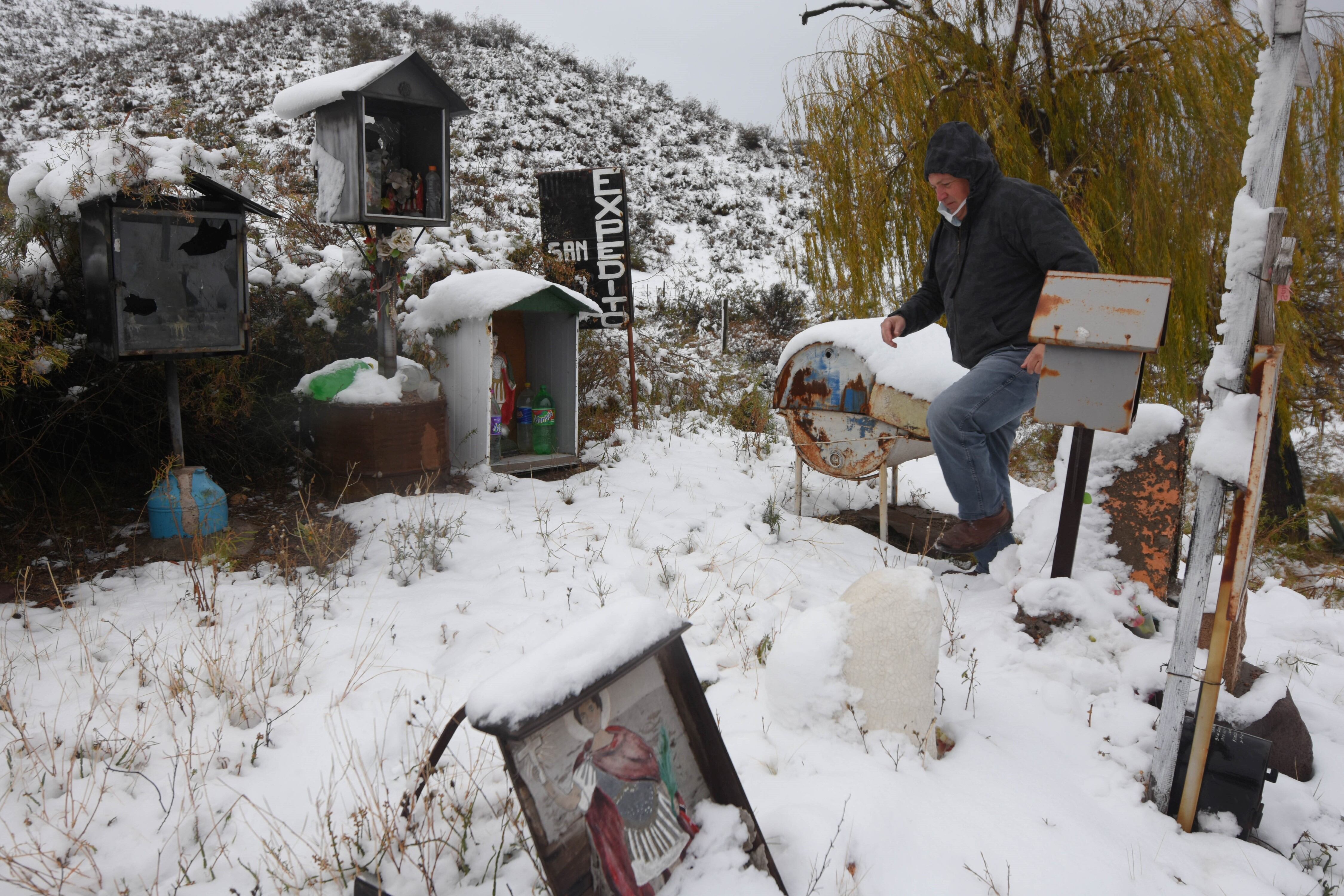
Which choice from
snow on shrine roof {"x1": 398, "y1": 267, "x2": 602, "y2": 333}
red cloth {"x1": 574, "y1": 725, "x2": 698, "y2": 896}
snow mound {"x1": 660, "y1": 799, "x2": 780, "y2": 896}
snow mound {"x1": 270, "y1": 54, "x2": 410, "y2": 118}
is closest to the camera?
red cloth {"x1": 574, "y1": 725, "x2": 698, "y2": 896}

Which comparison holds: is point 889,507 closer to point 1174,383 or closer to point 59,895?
point 1174,383

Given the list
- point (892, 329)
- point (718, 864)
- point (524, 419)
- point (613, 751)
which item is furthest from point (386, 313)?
point (718, 864)

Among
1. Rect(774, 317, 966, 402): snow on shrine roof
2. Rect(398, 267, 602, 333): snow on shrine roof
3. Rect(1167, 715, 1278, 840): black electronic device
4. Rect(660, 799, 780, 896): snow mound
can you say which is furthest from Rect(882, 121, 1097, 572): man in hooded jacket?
Rect(398, 267, 602, 333): snow on shrine roof

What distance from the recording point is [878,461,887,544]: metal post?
442 cm

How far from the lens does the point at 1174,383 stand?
5.63m

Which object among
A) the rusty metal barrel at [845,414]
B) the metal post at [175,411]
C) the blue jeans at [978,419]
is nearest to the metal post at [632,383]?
the rusty metal barrel at [845,414]

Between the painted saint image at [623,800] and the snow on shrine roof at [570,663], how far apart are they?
0.10m

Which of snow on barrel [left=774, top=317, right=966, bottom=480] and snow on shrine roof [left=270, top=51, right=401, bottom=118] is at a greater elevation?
snow on shrine roof [left=270, top=51, right=401, bottom=118]

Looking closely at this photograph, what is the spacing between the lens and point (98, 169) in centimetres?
362

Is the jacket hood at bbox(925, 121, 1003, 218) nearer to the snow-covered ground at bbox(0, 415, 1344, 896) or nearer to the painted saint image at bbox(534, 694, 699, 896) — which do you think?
the snow-covered ground at bbox(0, 415, 1344, 896)

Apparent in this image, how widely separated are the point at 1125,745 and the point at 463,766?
209 centimetres

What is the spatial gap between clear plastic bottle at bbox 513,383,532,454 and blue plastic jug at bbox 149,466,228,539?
2.48 m

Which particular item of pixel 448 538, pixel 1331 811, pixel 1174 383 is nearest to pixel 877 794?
pixel 1331 811

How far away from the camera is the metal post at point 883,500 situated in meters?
4.42
